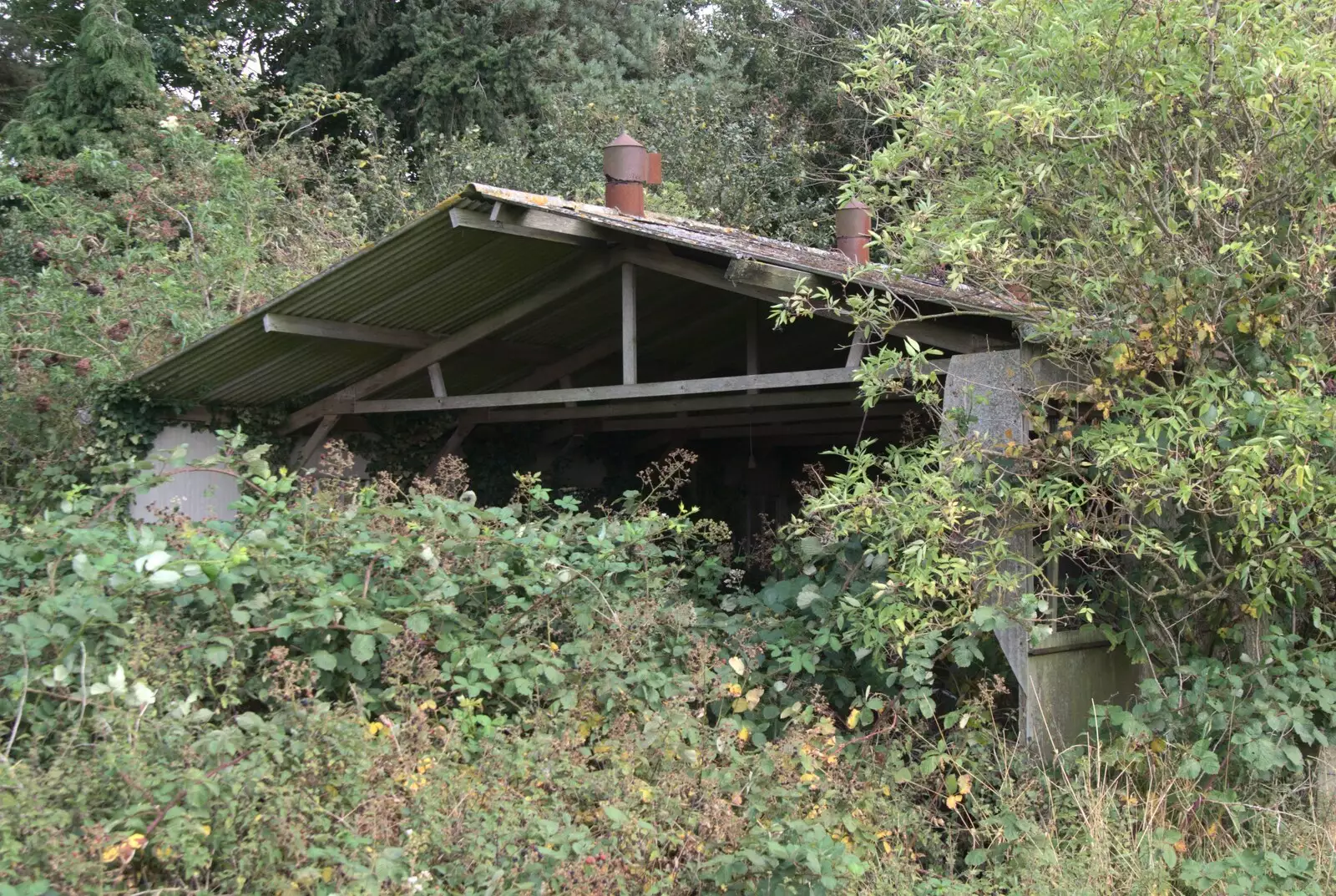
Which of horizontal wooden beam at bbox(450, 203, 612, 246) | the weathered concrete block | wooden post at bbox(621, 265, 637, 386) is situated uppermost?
horizontal wooden beam at bbox(450, 203, 612, 246)

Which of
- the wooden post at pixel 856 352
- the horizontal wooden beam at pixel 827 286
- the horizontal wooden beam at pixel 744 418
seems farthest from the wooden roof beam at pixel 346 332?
the wooden post at pixel 856 352

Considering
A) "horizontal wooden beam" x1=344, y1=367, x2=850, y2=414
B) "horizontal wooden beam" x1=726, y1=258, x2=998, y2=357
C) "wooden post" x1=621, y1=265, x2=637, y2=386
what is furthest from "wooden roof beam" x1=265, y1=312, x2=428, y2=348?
"horizontal wooden beam" x1=726, y1=258, x2=998, y2=357

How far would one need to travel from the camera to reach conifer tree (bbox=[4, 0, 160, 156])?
42.9 ft

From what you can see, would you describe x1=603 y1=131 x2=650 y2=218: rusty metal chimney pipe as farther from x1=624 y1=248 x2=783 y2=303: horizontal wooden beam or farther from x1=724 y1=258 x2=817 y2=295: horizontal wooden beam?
x1=724 y1=258 x2=817 y2=295: horizontal wooden beam

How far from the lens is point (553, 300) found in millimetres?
7504

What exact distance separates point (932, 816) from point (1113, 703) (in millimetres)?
1558

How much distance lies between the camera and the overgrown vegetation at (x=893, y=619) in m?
3.51

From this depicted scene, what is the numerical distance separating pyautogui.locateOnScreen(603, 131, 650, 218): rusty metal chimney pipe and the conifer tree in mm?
8264

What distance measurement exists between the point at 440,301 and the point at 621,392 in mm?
1492

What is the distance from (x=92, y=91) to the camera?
525 inches

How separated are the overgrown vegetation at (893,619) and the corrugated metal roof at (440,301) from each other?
78 cm

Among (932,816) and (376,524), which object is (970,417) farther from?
(376,524)

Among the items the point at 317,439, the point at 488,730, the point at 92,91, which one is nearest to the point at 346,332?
the point at 317,439

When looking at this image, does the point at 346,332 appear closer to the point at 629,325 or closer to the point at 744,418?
the point at 629,325
